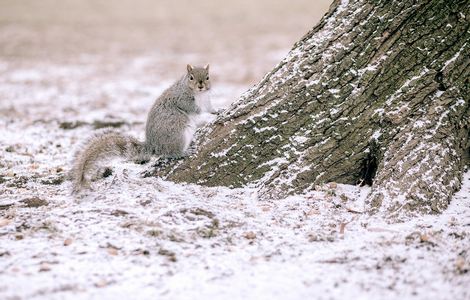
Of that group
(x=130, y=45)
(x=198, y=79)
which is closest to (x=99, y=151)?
(x=198, y=79)

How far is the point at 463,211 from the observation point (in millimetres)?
3590

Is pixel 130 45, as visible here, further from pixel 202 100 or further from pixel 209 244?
pixel 209 244

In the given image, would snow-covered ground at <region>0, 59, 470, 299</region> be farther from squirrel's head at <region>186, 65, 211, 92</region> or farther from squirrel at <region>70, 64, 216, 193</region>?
squirrel's head at <region>186, 65, 211, 92</region>

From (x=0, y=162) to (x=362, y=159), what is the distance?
3.55 m

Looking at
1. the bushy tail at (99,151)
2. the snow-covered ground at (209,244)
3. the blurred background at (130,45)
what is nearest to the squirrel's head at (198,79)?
the bushy tail at (99,151)

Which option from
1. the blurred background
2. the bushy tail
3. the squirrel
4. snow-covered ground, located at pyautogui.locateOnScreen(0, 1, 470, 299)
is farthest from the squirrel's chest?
the blurred background

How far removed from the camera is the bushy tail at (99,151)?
3.96m

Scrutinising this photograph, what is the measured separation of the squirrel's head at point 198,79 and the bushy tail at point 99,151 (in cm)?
76

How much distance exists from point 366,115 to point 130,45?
13.9 m

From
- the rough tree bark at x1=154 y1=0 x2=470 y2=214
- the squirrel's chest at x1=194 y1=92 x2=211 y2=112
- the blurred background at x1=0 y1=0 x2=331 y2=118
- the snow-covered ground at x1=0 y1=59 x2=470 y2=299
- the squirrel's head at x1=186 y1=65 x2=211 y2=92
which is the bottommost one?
the snow-covered ground at x1=0 y1=59 x2=470 y2=299

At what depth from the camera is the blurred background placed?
10672 mm

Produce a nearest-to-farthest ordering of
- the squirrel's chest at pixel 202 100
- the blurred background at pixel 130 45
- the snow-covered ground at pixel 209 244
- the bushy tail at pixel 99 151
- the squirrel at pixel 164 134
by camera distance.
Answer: the snow-covered ground at pixel 209 244
the bushy tail at pixel 99 151
the squirrel at pixel 164 134
the squirrel's chest at pixel 202 100
the blurred background at pixel 130 45

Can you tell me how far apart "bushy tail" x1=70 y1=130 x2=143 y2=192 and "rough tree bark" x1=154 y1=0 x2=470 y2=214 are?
49cm

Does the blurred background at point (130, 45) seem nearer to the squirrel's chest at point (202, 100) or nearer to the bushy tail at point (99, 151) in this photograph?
the squirrel's chest at point (202, 100)
